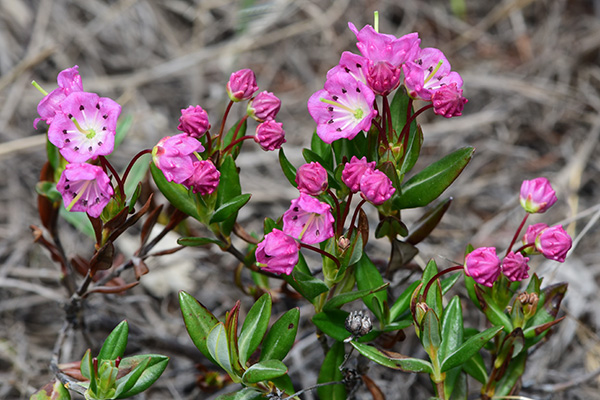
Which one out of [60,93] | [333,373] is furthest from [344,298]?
[60,93]

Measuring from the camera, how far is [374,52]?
1477 mm

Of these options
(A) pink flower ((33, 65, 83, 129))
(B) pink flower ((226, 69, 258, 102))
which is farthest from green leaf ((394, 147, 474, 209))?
(A) pink flower ((33, 65, 83, 129))

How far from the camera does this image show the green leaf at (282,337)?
1.55m

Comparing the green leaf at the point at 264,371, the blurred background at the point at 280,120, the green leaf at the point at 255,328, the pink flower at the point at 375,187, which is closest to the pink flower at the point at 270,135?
the pink flower at the point at 375,187

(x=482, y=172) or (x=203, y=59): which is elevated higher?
(x=203, y=59)

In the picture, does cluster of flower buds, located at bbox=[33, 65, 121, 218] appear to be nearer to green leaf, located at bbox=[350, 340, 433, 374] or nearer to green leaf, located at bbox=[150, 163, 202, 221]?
green leaf, located at bbox=[150, 163, 202, 221]

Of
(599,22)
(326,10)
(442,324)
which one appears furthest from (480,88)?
(442,324)

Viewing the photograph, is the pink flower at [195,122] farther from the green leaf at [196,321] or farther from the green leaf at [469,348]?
the green leaf at [469,348]

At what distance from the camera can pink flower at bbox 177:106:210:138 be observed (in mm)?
1474

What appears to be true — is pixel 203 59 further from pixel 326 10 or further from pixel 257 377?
pixel 257 377

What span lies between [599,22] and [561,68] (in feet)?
1.53

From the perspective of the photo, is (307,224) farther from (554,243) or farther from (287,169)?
(554,243)

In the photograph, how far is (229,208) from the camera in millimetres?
1580

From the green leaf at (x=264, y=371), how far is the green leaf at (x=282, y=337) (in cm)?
10
